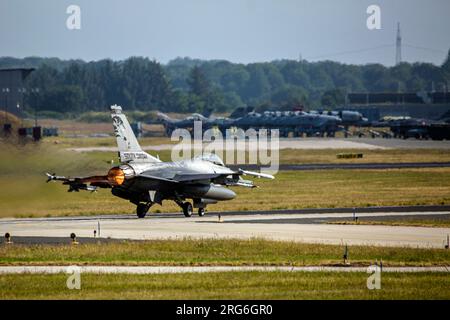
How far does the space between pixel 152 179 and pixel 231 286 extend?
21.2m

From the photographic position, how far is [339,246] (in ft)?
133

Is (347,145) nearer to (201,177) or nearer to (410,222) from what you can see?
(201,177)

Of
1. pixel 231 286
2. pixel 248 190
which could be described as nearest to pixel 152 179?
pixel 231 286

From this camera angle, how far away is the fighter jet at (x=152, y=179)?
49188 mm

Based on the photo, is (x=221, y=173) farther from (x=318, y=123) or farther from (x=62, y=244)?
(x=318, y=123)

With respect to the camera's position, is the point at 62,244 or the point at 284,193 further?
the point at 284,193

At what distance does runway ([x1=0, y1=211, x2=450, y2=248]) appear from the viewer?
4372cm

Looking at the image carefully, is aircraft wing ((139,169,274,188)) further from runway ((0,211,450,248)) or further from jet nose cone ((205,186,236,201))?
runway ((0,211,450,248))

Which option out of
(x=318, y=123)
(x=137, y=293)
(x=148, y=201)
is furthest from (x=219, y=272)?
(x=318, y=123)

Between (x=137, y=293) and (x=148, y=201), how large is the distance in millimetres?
23485

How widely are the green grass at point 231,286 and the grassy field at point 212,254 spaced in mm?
3303

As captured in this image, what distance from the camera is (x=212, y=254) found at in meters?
38.4

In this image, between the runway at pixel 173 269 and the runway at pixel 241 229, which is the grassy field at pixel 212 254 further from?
the runway at pixel 241 229

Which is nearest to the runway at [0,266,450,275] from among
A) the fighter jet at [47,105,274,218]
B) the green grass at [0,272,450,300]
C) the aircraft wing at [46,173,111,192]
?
the green grass at [0,272,450,300]
